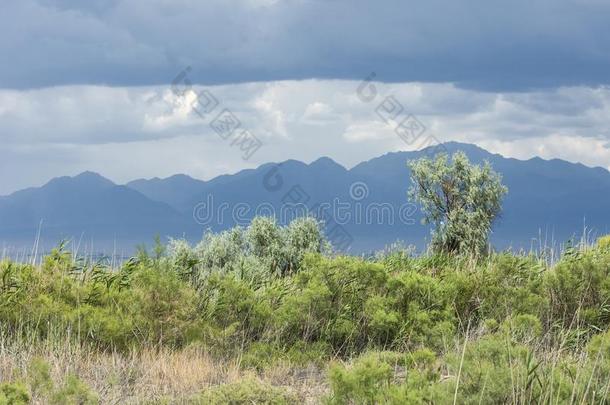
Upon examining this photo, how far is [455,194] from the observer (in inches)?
747

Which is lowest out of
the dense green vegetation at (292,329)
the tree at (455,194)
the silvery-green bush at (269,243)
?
the dense green vegetation at (292,329)

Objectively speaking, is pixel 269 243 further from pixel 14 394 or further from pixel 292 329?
pixel 14 394

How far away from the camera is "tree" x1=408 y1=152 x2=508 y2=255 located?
18750 millimetres

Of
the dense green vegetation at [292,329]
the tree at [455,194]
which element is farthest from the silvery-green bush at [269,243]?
the dense green vegetation at [292,329]

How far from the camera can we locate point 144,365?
25.7ft

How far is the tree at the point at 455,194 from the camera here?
18750mm

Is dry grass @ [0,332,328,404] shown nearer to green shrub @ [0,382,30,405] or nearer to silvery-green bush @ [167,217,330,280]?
green shrub @ [0,382,30,405]

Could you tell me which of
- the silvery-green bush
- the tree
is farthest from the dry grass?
the tree

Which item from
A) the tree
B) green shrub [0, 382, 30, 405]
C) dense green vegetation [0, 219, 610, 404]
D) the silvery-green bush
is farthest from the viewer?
the tree

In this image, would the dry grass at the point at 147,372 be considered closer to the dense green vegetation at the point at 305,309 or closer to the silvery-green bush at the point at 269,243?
the dense green vegetation at the point at 305,309

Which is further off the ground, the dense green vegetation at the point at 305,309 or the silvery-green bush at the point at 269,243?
the silvery-green bush at the point at 269,243

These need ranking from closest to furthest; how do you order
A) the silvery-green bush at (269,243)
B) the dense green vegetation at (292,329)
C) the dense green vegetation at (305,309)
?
the dense green vegetation at (292,329)
the dense green vegetation at (305,309)
the silvery-green bush at (269,243)

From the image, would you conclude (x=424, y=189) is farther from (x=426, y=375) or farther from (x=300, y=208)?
(x=426, y=375)

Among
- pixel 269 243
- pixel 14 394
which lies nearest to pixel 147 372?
pixel 14 394
